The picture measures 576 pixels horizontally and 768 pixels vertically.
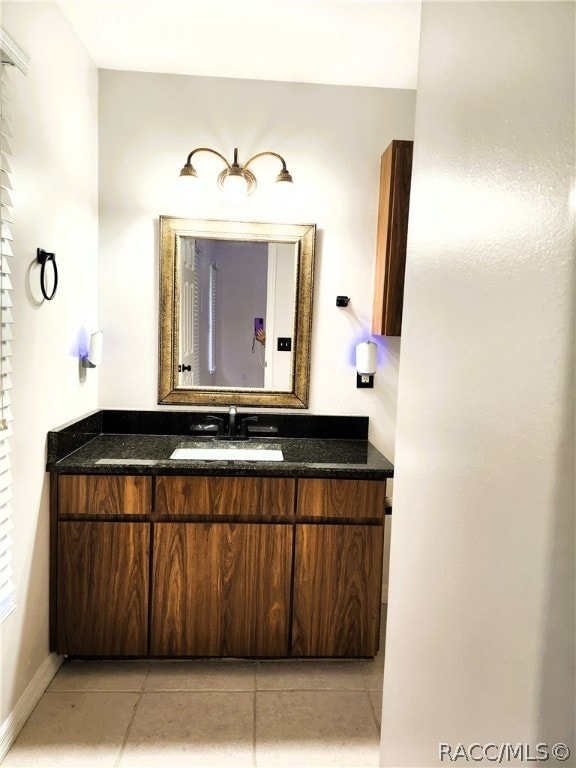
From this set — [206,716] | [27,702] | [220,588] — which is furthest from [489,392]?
[27,702]

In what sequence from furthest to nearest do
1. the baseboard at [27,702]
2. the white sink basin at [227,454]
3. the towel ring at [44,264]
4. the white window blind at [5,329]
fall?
the white sink basin at [227,454], the towel ring at [44,264], the baseboard at [27,702], the white window blind at [5,329]

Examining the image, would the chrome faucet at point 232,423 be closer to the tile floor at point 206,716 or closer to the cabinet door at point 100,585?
the cabinet door at point 100,585

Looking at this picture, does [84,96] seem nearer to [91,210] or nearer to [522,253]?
[91,210]

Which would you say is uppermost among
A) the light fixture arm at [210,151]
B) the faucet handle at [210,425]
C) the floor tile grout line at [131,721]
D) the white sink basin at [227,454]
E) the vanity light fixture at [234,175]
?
the light fixture arm at [210,151]

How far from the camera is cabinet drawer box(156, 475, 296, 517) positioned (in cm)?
198

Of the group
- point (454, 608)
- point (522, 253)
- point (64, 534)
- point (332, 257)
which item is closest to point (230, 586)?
point (64, 534)

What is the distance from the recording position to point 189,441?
2398 millimetres

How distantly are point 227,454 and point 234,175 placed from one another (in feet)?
4.30

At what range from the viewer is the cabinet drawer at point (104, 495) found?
1.95 metres

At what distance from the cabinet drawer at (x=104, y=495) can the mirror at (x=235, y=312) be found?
2.02 feet

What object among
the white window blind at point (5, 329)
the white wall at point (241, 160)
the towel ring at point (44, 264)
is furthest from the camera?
the white wall at point (241, 160)

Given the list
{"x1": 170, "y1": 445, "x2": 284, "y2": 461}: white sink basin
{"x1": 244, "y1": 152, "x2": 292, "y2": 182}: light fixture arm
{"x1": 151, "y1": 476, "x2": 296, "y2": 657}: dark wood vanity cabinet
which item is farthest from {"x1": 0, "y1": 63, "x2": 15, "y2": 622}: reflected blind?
{"x1": 244, "y1": 152, "x2": 292, "y2": 182}: light fixture arm

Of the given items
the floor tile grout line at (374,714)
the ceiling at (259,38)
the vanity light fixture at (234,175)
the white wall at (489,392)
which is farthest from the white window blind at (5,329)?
the floor tile grout line at (374,714)

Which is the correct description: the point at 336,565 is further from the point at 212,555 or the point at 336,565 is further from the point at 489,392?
the point at 489,392
